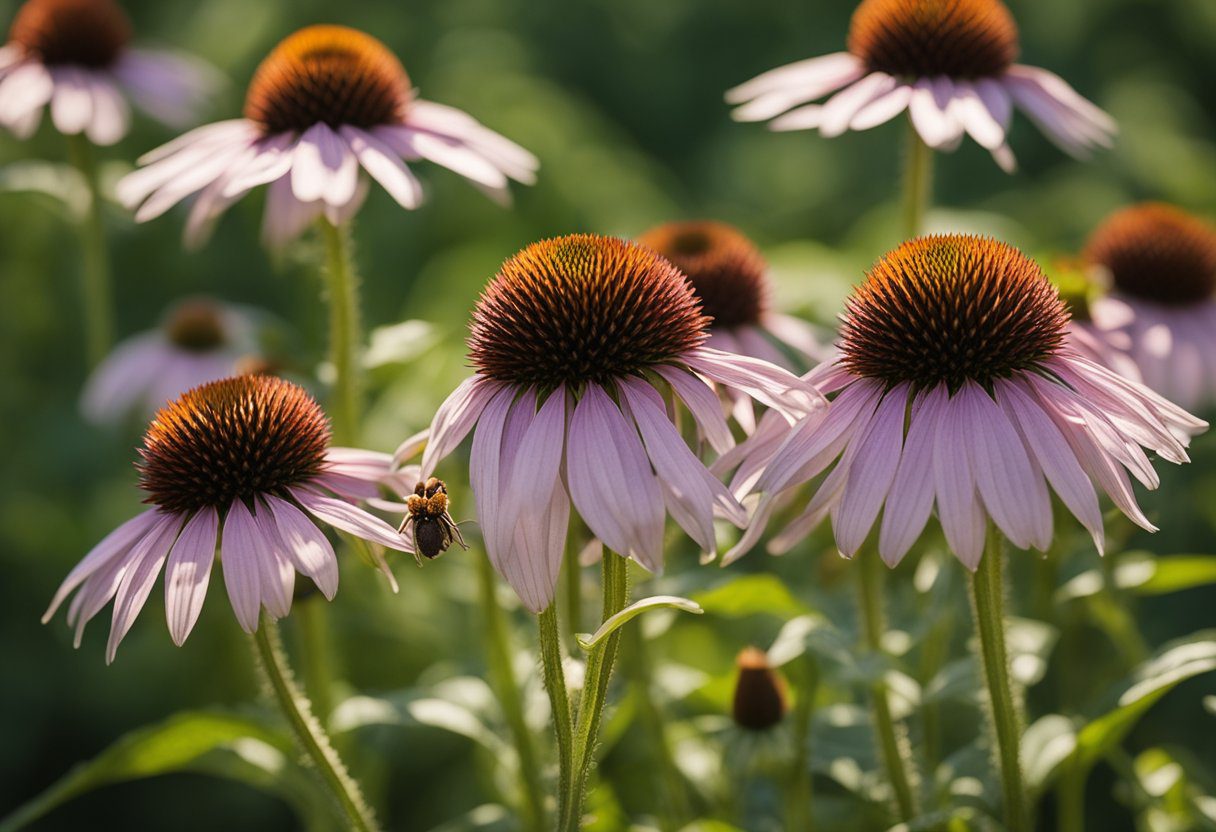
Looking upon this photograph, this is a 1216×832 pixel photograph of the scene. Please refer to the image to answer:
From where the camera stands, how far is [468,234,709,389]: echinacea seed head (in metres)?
0.83

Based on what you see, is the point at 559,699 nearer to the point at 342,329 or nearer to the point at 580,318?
the point at 580,318

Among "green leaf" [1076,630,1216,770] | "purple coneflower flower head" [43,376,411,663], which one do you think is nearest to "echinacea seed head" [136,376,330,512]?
"purple coneflower flower head" [43,376,411,663]

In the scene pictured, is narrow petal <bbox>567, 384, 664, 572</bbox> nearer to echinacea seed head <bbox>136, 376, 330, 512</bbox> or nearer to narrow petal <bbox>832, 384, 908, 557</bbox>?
narrow petal <bbox>832, 384, 908, 557</bbox>

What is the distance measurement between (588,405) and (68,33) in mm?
1266

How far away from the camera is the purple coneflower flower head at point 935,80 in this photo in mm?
1145

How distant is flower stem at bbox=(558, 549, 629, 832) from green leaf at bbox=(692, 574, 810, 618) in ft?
0.61

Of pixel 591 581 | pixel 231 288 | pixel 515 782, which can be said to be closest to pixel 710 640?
pixel 591 581

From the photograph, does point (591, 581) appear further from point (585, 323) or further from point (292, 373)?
point (585, 323)

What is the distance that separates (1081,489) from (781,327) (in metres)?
0.56

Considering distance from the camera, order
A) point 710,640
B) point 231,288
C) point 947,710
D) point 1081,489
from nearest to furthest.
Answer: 1. point 1081,489
2. point 947,710
3. point 710,640
4. point 231,288

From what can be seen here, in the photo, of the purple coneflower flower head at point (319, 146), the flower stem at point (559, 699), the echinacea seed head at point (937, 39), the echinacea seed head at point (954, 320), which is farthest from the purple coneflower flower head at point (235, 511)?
the echinacea seed head at point (937, 39)

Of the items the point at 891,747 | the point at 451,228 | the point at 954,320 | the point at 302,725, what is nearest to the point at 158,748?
the point at 302,725

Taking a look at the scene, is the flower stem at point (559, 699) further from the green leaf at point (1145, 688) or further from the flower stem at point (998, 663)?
the green leaf at point (1145, 688)

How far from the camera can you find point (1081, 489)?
0.76 m
